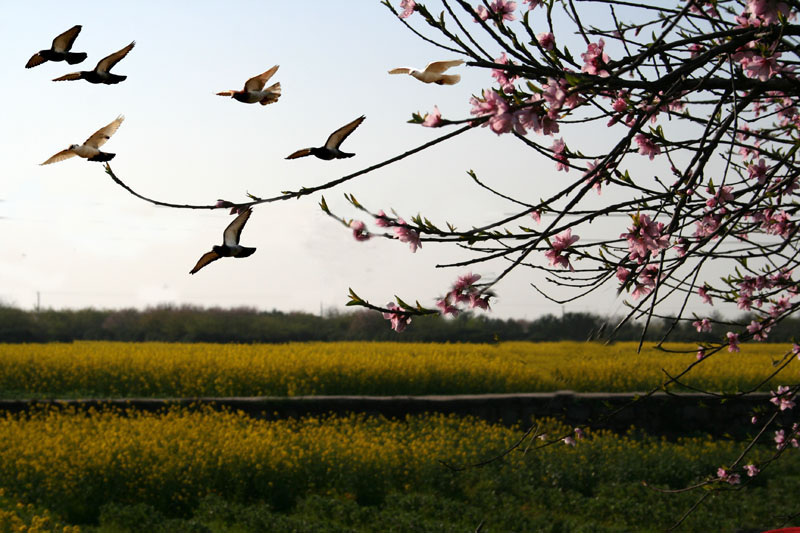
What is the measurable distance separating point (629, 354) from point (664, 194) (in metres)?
15.4

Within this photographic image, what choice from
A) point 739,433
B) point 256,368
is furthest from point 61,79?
point 739,433

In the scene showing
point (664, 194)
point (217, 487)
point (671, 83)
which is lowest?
point (217, 487)

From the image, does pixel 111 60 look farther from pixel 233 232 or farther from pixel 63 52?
pixel 233 232

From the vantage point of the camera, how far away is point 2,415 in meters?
10.3

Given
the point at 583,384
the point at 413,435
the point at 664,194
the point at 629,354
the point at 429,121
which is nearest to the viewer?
the point at 429,121

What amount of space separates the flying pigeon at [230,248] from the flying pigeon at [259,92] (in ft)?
1.09

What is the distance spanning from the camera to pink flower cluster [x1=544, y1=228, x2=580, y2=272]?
3.42m

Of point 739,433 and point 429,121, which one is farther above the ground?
point 429,121

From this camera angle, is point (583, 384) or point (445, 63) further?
point (583, 384)

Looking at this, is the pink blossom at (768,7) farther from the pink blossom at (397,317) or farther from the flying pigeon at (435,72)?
the pink blossom at (397,317)

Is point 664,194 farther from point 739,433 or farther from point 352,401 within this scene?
point 739,433

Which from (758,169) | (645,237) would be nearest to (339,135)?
(645,237)

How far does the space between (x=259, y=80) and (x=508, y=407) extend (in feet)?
30.7

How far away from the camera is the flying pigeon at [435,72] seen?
6.36 feet
